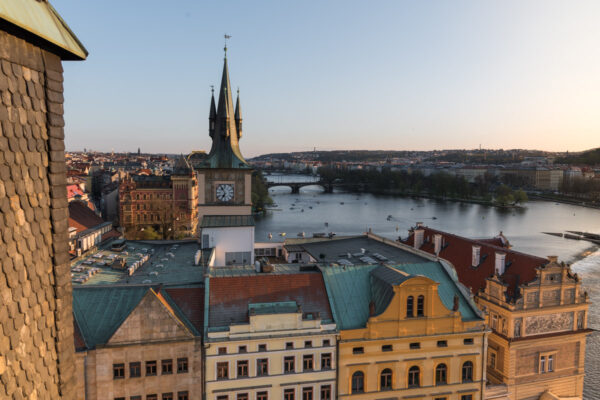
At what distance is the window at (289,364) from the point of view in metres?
16.0

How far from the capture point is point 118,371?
1484 centimetres

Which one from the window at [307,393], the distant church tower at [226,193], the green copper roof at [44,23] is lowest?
the window at [307,393]

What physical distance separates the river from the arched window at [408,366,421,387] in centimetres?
1961

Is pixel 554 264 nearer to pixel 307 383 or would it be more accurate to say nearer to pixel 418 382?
pixel 418 382

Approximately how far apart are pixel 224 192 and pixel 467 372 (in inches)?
637

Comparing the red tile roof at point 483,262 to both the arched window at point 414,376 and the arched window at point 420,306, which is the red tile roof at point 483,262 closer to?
the arched window at point 420,306

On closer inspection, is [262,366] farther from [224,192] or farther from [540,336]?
[540,336]

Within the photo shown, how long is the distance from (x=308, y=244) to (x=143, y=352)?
57.4 feet

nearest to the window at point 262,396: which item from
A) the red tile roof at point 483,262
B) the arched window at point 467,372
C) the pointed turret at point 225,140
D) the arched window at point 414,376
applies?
the arched window at point 414,376

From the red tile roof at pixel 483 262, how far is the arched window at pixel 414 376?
6967 mm

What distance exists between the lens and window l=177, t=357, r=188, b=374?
1530cm

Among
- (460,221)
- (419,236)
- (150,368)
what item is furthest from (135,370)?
(460,221)

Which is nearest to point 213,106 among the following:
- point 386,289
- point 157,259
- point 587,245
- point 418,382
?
point 157,259

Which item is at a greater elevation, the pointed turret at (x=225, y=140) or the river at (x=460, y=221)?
the pointed turret at (x=225, y=140)
